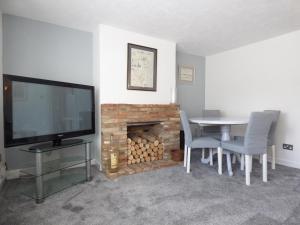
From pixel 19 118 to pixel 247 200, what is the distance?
2483 millimetres

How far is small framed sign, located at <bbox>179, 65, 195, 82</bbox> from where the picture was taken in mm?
4096

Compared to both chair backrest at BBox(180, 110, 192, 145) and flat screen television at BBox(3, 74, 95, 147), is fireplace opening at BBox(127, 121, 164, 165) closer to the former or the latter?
chair backrest at BBox(180, 110, 192, 145)

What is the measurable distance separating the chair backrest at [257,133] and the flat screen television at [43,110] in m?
2.07

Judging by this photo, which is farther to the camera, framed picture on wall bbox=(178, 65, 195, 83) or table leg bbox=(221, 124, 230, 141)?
framed picture on wall bbox=(178, 65, 195, 83)

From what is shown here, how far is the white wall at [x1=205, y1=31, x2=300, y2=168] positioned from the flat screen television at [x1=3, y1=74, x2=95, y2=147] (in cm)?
285

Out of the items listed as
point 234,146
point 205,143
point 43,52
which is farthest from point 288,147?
point 43,52

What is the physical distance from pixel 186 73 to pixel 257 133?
7.43ft

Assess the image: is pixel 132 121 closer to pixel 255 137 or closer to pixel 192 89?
pixel 255 137

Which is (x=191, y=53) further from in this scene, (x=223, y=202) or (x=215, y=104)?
(x=223, y=202)

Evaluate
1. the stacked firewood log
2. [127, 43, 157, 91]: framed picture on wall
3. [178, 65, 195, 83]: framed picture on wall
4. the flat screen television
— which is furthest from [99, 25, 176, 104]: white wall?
[178, 65, 195, 83]: framed picture on wall

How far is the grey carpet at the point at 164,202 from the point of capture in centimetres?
158

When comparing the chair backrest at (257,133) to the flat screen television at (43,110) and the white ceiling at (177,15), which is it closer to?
the white ceiling at (177,15)

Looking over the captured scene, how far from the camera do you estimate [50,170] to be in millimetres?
2084

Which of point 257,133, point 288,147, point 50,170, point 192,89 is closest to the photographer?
point 50,170
